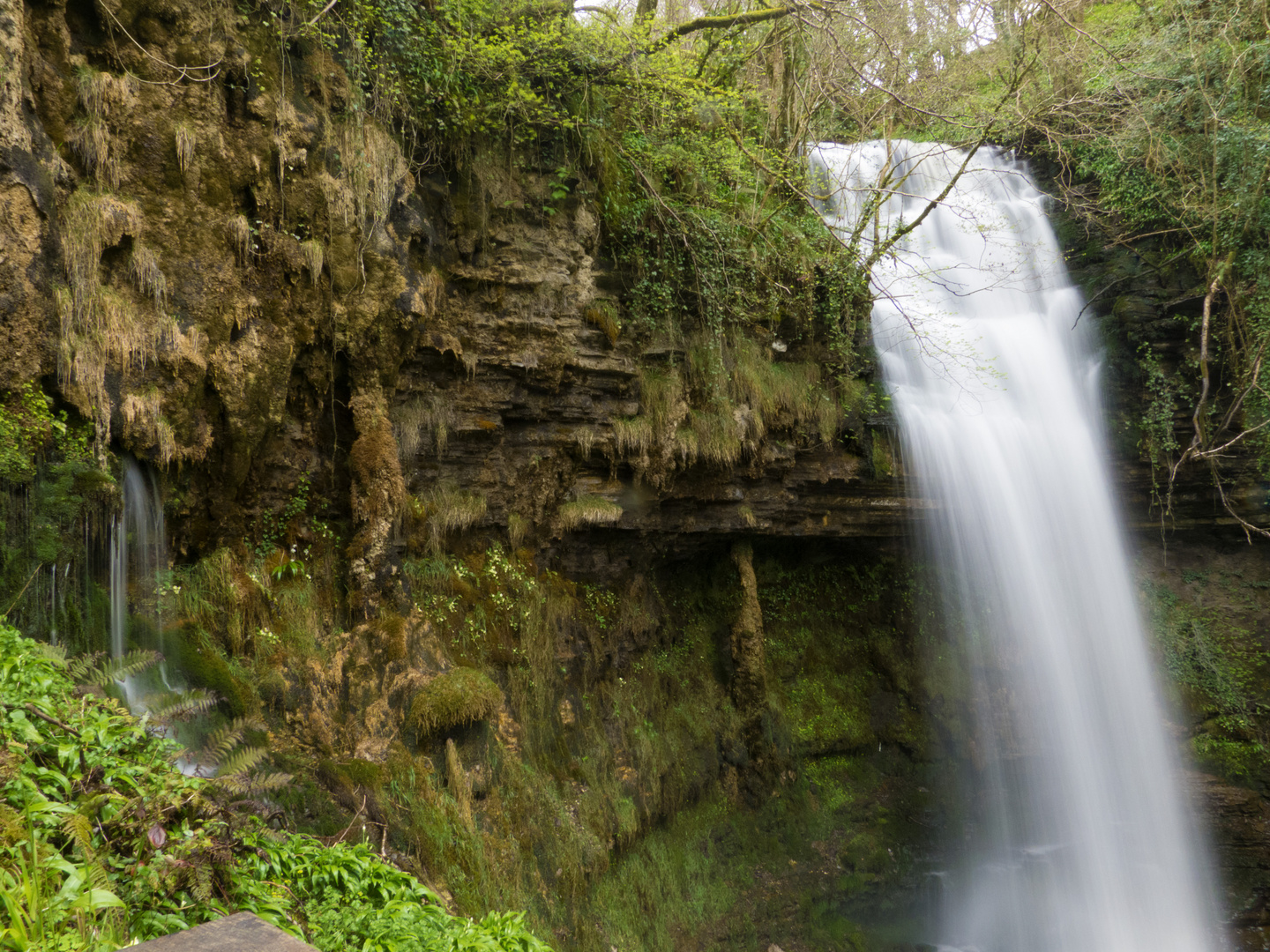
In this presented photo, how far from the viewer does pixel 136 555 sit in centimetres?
538

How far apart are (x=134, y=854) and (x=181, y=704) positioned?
47.0 inches

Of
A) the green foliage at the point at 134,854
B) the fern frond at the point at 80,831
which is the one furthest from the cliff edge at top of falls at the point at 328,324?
the fern frond at the point at 80,831

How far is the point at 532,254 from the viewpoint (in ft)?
26.9

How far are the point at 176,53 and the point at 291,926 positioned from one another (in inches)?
234

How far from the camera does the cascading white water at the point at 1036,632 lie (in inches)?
399

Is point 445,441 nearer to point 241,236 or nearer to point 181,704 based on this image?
point 241,236

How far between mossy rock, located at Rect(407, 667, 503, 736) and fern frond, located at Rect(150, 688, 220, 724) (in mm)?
1902

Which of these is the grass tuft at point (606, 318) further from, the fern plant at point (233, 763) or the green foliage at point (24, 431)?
the fern plant at point (233, 763)

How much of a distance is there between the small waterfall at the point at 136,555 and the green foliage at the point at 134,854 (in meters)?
1.18

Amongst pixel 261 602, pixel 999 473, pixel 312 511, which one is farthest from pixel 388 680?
pixel 999 473

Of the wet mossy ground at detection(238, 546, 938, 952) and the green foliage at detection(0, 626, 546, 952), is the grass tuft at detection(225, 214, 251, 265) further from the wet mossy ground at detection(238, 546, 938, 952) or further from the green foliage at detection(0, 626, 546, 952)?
the wet mossy ground at detection(238, 546, 938, 952)

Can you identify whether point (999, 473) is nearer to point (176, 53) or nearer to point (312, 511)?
point (312, 511)

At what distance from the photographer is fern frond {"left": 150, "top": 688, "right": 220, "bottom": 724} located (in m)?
3.92

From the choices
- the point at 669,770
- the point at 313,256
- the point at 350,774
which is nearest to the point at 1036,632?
the point at 669,770
